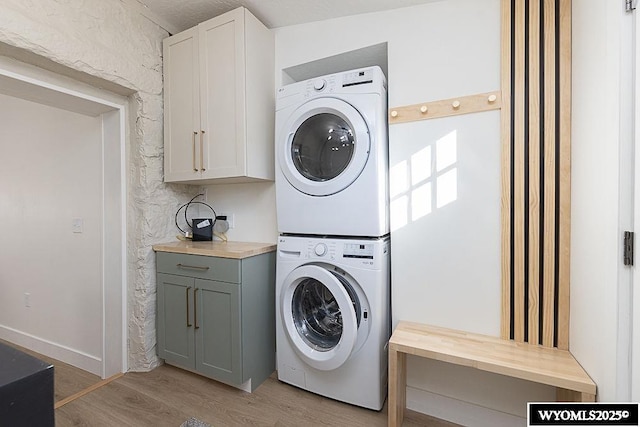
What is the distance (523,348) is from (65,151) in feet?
11.1

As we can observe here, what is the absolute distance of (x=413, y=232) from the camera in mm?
1609

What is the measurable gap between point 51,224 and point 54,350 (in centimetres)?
107

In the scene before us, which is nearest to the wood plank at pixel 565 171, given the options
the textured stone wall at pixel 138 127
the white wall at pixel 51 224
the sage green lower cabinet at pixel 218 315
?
the sage green lower cabinet at pixel 218 315

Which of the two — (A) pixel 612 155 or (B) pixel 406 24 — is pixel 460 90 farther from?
(A) pixel 612 155

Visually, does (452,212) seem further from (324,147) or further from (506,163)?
(324,147)

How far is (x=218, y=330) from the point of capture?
174 cm

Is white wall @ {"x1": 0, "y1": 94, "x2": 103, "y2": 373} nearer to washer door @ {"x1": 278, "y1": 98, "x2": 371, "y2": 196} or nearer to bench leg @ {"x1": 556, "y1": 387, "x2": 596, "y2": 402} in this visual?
washer door @ {"x1": 278, "y1": 98, "x2": 371, "y2": 196}

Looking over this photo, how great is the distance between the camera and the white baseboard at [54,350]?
2137 millimetres

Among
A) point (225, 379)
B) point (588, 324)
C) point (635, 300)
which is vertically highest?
point (635, 300)

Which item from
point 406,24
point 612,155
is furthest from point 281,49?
point 612,155

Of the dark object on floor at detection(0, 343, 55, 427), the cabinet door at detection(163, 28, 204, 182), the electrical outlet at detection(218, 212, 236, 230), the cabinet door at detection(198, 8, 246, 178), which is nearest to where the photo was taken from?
the dark object on floor at detection(0, 343, 55, 427)

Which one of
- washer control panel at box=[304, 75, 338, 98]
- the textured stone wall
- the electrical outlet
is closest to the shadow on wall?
washer control panel at box=[304, 75, 338, 98]

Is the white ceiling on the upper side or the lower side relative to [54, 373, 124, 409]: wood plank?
upper

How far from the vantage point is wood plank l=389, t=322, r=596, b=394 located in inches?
43.5
